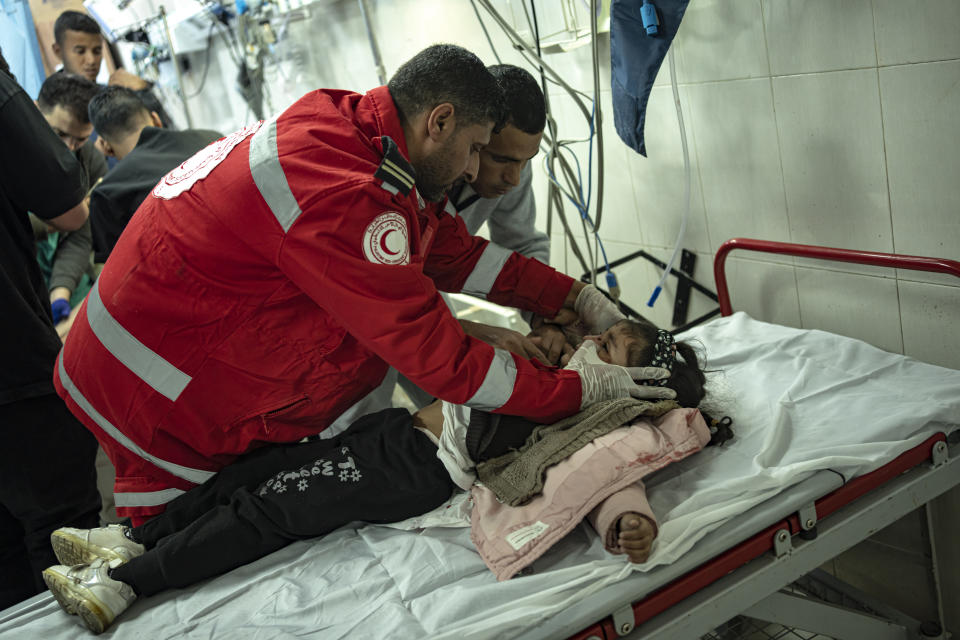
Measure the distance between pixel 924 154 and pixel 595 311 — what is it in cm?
97

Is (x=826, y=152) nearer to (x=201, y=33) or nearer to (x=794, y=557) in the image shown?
(x=794, y=557)

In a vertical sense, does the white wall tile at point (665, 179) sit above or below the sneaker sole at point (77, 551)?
above

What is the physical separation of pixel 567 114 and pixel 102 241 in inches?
77.3

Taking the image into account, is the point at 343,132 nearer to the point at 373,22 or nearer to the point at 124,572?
the point at 124,572

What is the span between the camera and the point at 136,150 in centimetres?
280

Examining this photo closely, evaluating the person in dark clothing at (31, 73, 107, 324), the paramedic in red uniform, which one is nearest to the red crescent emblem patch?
the paramedic in red uniform

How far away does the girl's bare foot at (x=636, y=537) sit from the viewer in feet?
5.06

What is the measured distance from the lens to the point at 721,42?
97.1 inches

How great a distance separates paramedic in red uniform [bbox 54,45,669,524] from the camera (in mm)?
1637

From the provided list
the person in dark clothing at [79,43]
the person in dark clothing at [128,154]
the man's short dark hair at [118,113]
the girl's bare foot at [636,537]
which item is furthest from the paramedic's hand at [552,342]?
the person in dark clothing at [79,43]

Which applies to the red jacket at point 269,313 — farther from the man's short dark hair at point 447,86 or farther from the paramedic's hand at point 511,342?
the paramedic's hand at point 511,342

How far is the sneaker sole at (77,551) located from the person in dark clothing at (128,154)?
49.2 inches

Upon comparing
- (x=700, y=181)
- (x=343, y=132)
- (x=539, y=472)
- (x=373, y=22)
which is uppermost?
(x=373, y=22)

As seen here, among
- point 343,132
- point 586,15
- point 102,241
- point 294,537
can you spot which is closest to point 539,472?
point 294,537
